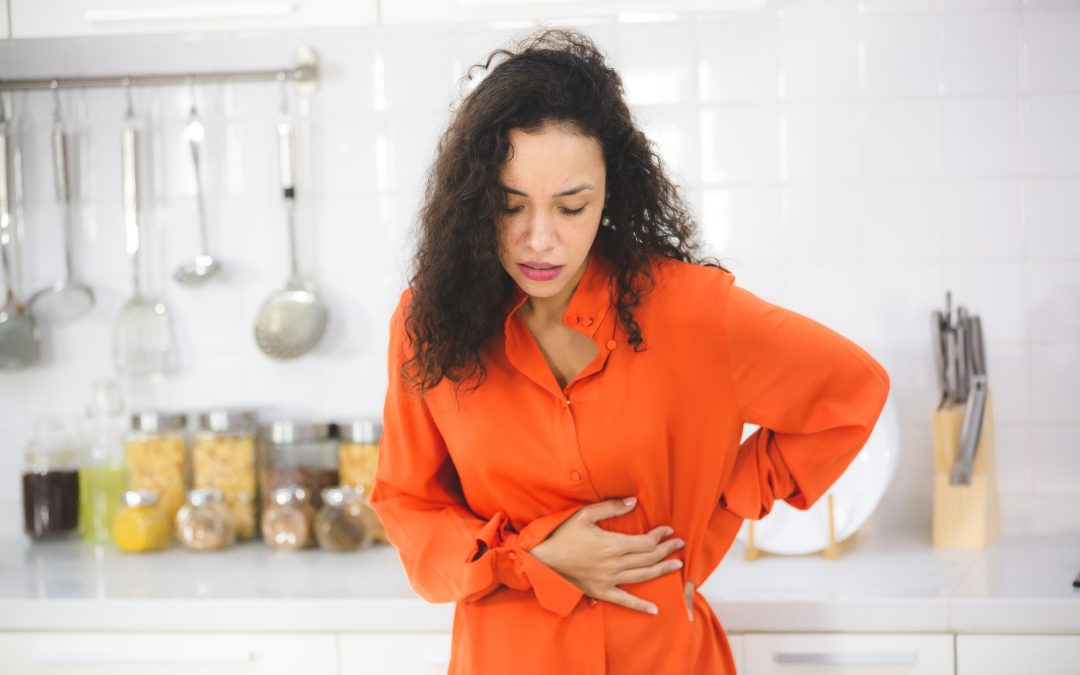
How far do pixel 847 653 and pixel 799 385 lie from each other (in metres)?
0.52

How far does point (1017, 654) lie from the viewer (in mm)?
1481

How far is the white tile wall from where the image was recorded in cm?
190

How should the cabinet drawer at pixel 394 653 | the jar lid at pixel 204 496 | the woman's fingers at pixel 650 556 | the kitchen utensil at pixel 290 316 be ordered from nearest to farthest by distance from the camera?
the woman's fingers at pixel 650 556 < the cabinet drawer at pixel 394 653 < the jar lid at pixel 204 496 < the kitchen utensil at pixel 290 316

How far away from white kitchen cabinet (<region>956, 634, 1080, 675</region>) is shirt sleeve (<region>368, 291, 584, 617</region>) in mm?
623

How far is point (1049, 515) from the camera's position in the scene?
1.88m

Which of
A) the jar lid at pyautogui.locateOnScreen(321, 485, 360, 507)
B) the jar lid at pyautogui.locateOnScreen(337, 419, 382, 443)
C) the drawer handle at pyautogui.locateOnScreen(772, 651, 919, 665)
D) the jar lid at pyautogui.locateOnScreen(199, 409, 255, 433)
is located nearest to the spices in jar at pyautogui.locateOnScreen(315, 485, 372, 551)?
the jar lid at pyautogui.locateOnScreen(321, 485, 360, 507)

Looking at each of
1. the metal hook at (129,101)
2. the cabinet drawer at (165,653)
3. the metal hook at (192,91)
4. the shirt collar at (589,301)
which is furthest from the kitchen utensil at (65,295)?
the shirt collar at (589,301)

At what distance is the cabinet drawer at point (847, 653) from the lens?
1496 mm

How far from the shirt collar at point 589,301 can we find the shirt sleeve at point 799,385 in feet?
0.42

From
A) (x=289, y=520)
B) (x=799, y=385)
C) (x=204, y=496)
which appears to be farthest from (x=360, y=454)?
(x=799, y=385)

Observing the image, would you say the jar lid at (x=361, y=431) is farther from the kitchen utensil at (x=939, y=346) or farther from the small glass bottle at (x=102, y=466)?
the kitchen utensil at (x=939, y=346)

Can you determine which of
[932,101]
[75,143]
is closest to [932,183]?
[932,101]

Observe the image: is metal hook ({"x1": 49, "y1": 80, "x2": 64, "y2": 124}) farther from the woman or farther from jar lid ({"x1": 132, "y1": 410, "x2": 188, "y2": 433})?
the woman

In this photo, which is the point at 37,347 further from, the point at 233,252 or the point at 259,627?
the point at 259,627
